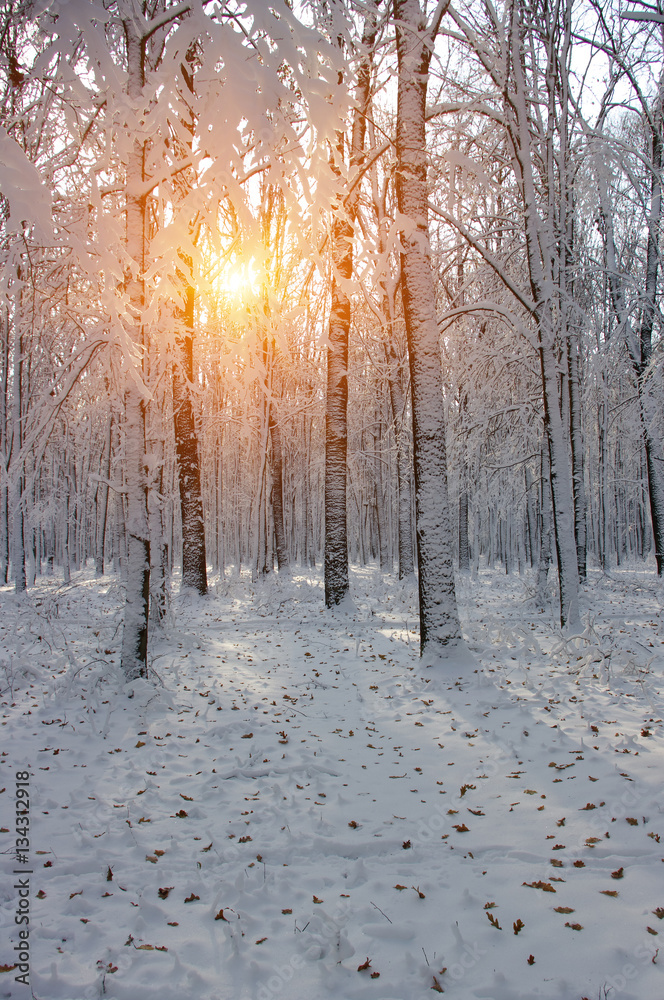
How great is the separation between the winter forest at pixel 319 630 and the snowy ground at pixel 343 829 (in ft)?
0.07

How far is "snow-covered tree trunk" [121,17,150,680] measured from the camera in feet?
18.0

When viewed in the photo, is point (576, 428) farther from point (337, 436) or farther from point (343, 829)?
point (343, 829)

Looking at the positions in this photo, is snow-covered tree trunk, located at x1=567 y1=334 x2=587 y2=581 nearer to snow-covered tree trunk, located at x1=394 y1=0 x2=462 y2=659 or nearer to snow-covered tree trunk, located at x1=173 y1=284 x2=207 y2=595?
snow-covered tree trunk, located at x1=394 y1=0 x2=462 y2=659

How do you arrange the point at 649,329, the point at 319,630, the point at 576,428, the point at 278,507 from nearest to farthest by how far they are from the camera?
1. the point at 319,630
2. the point at 576,428
3. the point at 649,329
4. the point at 278,507

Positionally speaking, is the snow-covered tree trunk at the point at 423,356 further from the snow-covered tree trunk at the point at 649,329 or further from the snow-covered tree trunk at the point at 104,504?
the snow-covered tree trunk at the point at 104,504

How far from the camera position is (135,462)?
5715mm

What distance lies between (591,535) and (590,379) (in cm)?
2199

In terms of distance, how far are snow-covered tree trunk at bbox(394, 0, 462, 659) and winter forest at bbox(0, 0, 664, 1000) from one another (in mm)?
38

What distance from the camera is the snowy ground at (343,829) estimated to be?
2.19 metres

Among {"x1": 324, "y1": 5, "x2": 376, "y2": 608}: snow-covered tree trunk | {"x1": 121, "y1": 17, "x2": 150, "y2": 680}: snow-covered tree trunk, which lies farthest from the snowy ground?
{"x1": 324, "y1": 5, "x2": 376, "y2": 608}: snow-covered tree trunk

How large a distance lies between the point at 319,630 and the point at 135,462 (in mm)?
4619

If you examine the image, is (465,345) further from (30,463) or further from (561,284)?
(30,463)

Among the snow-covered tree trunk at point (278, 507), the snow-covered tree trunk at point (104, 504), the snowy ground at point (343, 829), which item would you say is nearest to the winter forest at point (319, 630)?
the snowy ground at point (343, 829)

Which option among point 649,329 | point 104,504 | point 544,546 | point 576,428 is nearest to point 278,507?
point 544,546
